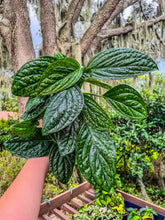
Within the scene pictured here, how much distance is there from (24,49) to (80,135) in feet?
6.02

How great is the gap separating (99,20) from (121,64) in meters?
2.18

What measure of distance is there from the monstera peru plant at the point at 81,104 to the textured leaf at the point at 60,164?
0.18 ft

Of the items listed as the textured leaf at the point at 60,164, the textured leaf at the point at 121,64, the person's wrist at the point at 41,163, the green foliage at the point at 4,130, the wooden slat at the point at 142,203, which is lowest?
the wooden slat at the point at 142,203

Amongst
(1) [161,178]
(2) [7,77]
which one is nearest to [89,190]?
(1) [161,178]

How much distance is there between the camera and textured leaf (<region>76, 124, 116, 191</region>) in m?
0.26

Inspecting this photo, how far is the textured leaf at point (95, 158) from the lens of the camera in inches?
Result: 10.3

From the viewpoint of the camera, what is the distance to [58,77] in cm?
27

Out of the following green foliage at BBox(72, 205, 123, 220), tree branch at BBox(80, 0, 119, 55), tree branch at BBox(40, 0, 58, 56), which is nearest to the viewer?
green foliage at BBox(72, 205, 123, 220)

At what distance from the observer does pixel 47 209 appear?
1280 millimetres

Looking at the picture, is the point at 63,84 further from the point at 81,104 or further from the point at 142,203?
the point at 142,203

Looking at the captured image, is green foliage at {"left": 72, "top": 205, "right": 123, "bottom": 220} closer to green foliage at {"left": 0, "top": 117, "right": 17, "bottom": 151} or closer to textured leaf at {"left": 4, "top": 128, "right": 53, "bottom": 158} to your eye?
textured leaf at {"left": 4, "top": 128, "right": 53, "bottom": 158}

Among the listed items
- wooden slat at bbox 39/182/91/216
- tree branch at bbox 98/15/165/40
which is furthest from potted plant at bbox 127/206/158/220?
tree branch at bbox 98/15/165/40

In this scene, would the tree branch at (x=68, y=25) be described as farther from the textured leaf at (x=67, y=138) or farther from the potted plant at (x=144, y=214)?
the textured leaf at (x=67, y=138)

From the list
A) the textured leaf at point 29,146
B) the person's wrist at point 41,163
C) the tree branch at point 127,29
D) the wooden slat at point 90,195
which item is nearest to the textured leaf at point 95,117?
the textured leaf at point 29,146
